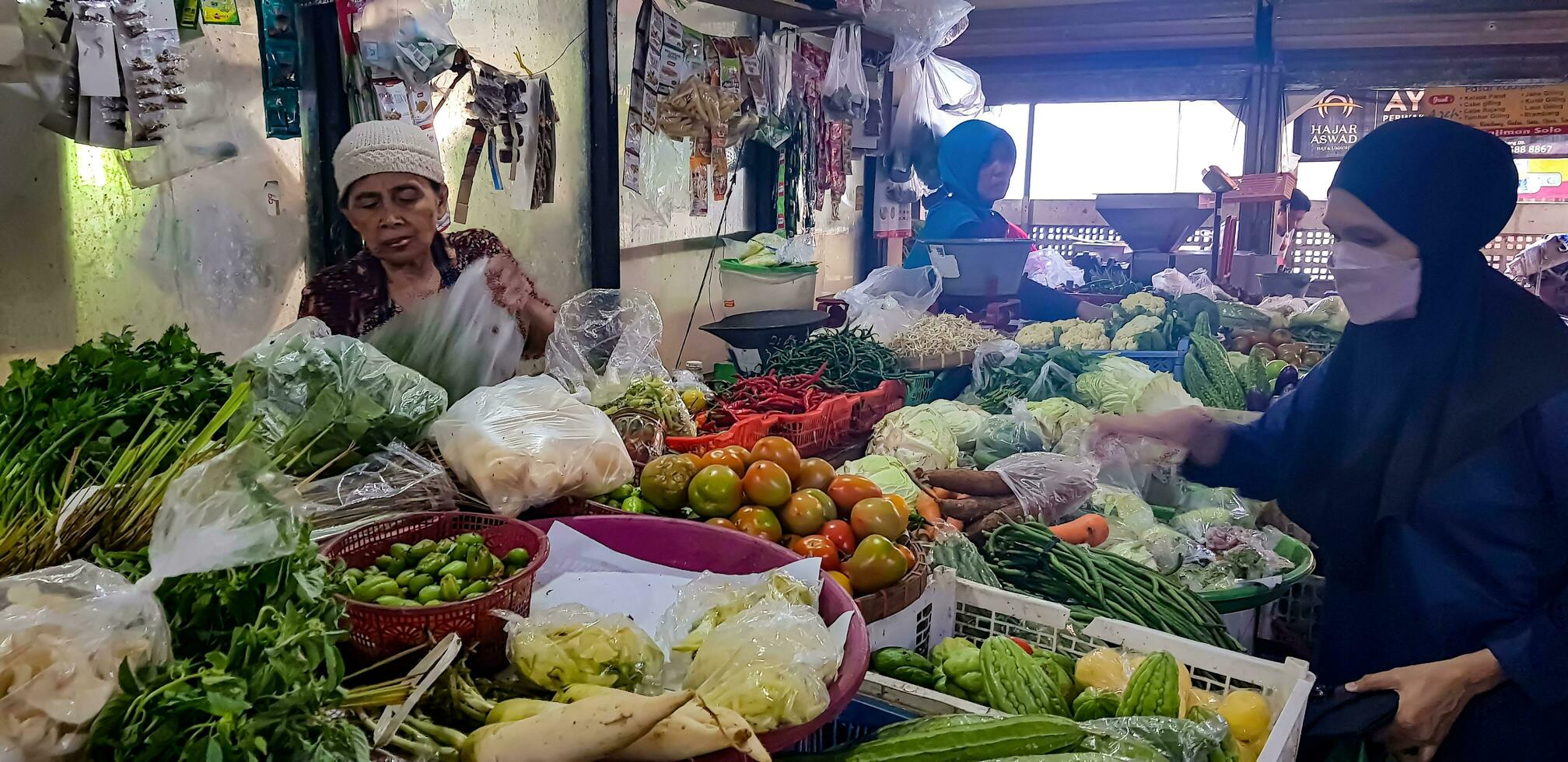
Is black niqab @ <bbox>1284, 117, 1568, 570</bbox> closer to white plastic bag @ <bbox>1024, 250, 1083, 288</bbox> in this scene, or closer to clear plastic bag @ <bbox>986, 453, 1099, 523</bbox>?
clear plastic bag @ <bbox>986, 453, 1099, 523</bbox>

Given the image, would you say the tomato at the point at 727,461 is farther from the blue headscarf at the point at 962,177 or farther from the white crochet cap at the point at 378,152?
the blue headscarf at the point at 962,177

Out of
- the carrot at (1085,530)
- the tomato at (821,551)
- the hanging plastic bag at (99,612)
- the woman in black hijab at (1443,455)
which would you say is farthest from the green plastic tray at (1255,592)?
the hanging plastic bag at (99,612)

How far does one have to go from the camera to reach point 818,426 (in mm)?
3551

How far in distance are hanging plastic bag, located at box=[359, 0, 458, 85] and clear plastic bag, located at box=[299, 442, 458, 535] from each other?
1401 millimetres

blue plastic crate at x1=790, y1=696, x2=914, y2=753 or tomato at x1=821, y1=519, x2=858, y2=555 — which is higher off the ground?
tomato at x1=821, y1=519, x2=858, y2=555

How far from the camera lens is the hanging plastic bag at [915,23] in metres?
5.65

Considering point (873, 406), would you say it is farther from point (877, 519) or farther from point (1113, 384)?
point (877, 519)

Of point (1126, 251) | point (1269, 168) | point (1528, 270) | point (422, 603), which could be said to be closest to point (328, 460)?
point (422, 603)

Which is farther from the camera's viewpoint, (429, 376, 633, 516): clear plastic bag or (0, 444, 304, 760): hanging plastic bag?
(429, 376, 633, 516): clear plastic bag

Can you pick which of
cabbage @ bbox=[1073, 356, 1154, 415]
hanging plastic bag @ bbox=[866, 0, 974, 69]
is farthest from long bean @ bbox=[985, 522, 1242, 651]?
hanging plastic bag @ bbox=[866, 0, 974, 69]

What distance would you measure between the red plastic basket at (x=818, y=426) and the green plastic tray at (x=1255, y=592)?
1.38 metres

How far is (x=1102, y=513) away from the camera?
332cm

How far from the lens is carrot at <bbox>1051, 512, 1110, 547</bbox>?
307cm

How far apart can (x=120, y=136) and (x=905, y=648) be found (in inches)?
85.0
